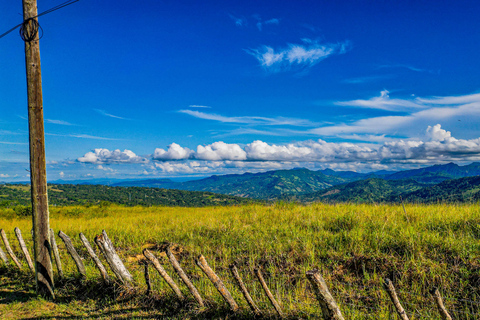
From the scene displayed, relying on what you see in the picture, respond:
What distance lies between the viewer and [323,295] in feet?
11.5

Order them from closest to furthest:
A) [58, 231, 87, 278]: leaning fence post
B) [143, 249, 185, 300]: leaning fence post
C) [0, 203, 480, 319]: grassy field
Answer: [0, 203, 480, 319]: grassy field, [143, 249, 185, 300]: leaning fence post, [58, 231, 87, 278]: leaning fence post

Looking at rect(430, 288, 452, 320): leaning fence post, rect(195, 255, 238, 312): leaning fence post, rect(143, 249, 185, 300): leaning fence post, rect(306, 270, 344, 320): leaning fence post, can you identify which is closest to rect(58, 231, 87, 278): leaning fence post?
rect(143, 249, 185, 300): leaning fence post

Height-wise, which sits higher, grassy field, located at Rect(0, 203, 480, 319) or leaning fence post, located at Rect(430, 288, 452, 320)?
leaning fence post, located at Rect(430, 288, 452, 320)

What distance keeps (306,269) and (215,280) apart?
2732mm

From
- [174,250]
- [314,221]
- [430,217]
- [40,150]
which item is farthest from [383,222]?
[40,150]

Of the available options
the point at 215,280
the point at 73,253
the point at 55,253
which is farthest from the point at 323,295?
the point at 55,253

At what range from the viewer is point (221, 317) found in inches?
201

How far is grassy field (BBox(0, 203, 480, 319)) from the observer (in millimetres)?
5254

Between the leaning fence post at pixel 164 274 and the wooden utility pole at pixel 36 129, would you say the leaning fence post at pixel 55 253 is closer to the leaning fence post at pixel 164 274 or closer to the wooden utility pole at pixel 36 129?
the wooden utility pole at pixel 36 129

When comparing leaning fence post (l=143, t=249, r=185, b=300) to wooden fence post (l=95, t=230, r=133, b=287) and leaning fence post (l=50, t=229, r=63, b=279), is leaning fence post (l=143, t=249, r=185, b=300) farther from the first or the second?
leaning fence post (l=50, t=229, r=63, b=279)

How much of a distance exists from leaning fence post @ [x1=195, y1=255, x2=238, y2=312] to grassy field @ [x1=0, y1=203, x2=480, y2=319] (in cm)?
26

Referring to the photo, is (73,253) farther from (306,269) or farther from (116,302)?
(306,269)

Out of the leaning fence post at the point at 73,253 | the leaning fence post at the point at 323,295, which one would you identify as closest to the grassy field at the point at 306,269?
the leaning fence post at the point at 73,253

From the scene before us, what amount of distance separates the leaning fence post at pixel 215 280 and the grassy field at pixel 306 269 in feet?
0.84
